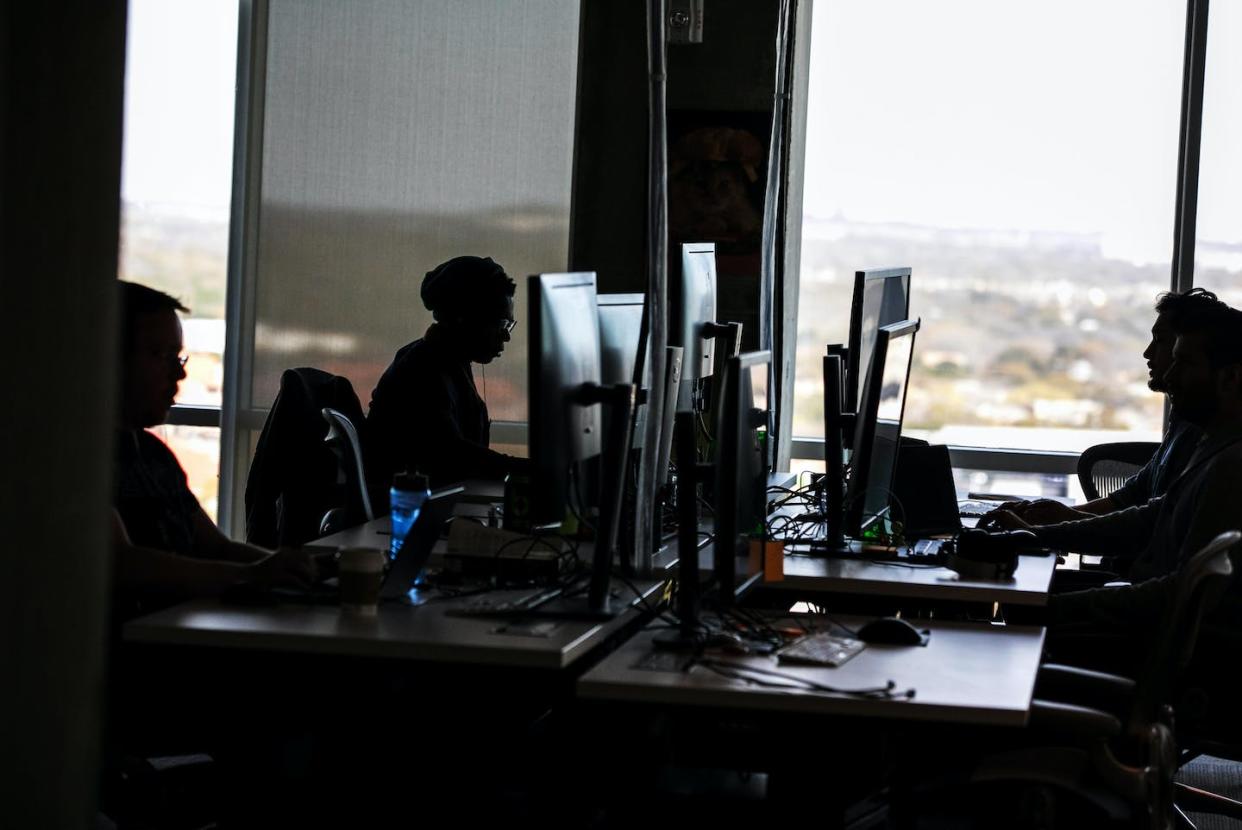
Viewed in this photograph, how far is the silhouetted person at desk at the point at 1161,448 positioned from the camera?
380 centimetres

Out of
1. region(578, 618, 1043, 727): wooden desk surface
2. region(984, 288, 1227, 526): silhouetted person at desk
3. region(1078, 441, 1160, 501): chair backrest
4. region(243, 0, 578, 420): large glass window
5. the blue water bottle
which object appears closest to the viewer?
region(578, 618, 1043, 727): wooden desk surface

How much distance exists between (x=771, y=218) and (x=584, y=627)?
3383 mm

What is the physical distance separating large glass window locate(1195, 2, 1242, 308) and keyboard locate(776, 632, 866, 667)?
3.64 metres

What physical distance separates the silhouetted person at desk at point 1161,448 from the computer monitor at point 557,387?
177cm

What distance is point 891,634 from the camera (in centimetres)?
258

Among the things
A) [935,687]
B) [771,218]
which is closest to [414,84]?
[771,218]

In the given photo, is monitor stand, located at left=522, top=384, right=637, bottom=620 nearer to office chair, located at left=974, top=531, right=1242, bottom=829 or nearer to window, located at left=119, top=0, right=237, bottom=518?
office chair, located at left=974, top=531, right=1242, bottom=829

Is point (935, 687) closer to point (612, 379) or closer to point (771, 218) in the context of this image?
point (612, 379)

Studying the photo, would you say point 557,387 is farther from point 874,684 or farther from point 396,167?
point 396,167

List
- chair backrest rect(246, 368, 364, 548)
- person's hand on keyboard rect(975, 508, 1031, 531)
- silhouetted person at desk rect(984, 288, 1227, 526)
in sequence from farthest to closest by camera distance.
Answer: chair backrest rect(246, 368, 364, 548) < person's hand on keyboard rect(975, 508, 1031, 531) < silhouetted person at desk rect(984, 288, 1227, 526)

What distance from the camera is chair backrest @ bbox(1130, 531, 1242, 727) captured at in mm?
2424

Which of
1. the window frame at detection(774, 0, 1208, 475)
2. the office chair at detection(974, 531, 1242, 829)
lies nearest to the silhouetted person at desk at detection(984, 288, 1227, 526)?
the window frame at detection(774, 0, 1208, 475)

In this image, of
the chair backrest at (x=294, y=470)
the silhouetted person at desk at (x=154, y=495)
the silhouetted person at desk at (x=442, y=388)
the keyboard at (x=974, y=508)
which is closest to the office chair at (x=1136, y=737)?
the silhouetted person at desk at (x=154, y=495)

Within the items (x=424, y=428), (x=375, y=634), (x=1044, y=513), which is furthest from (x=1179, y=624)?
(x=424, y=428)
